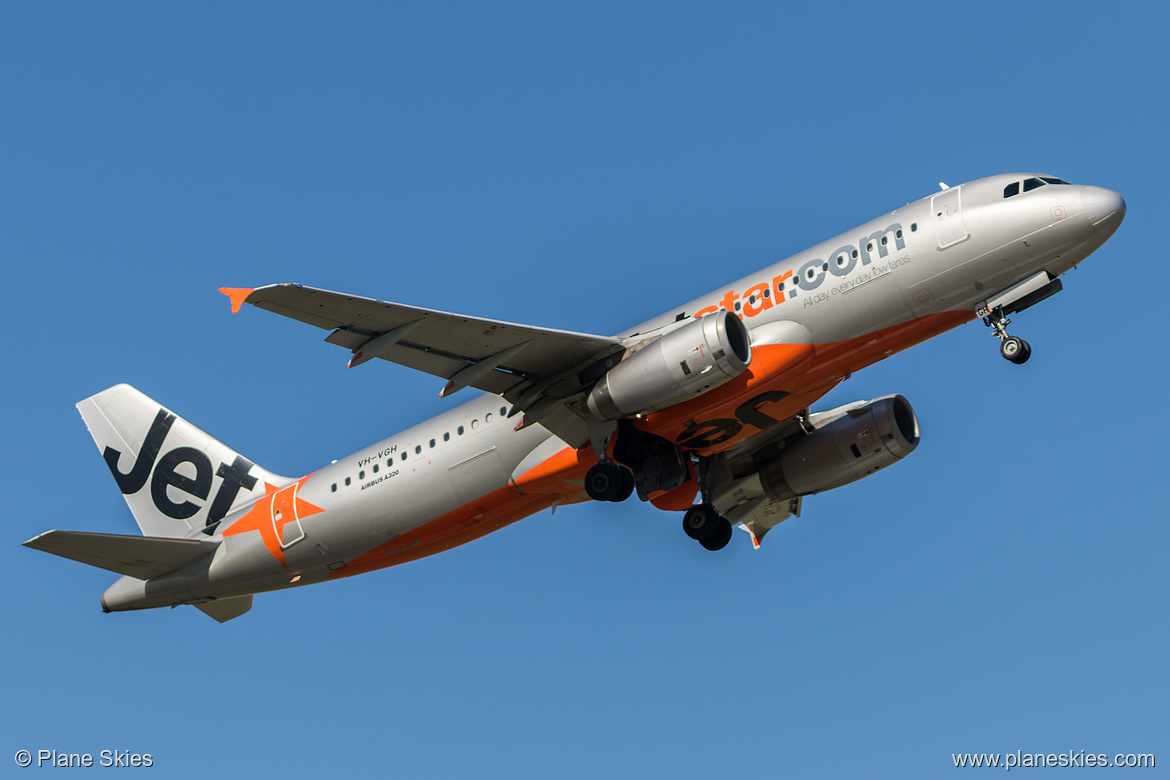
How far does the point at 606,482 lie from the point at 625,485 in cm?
48

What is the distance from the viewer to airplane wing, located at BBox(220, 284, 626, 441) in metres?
25.0

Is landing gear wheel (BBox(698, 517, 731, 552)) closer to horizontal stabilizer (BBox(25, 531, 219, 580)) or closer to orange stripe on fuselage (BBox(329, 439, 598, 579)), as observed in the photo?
orange stripe on fuselage (BBox(329, 439, 598, 579))

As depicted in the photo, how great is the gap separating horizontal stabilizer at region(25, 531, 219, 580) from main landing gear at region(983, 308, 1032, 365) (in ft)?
68.2

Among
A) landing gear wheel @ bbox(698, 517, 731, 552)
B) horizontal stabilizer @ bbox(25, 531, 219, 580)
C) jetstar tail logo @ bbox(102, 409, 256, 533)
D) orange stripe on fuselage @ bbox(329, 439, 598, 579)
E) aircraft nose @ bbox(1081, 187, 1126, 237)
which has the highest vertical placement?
jetstar tail logo @ bbox(102, 409, 256, 533)

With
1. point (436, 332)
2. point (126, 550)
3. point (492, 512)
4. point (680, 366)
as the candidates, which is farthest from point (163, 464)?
point (680, 366)

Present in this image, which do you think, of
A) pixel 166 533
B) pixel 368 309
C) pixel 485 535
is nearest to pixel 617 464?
pixel 485 535

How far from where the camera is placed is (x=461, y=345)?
2769 cm

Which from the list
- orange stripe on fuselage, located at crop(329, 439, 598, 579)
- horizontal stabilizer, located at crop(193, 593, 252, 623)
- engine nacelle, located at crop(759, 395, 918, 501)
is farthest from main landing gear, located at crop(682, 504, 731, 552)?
horizontal stabilizer, located at crop(193, 593, 252, 623)

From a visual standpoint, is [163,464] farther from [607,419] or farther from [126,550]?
[607,419]

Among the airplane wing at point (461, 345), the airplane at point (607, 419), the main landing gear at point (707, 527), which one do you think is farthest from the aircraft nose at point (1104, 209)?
the main landing gear at point (707, 527)

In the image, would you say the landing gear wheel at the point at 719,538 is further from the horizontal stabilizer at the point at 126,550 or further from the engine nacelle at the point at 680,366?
the horizontal stabilizer at the point at 126,550

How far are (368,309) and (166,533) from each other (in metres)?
14.1

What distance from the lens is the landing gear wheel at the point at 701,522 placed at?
33188 mm

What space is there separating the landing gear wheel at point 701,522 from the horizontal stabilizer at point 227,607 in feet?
40.9
